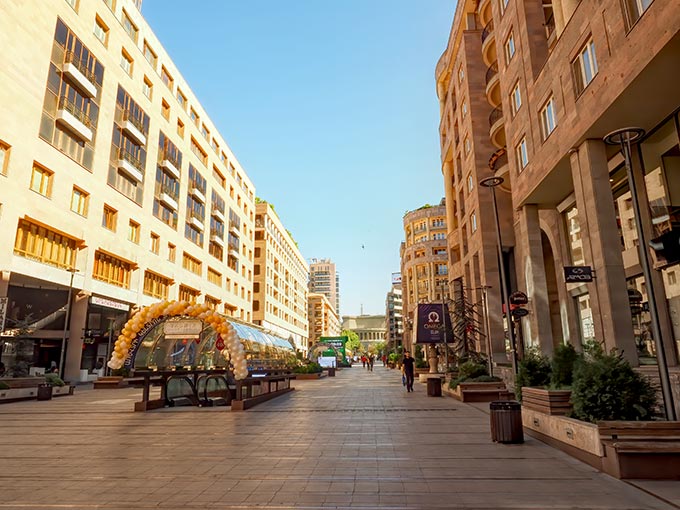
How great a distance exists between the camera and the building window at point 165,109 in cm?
4768

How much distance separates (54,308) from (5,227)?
1038 centimetres

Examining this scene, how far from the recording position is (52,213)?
29859mm

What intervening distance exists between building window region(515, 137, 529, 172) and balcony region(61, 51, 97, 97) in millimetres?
30243

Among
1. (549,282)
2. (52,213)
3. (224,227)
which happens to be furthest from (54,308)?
(549,282)

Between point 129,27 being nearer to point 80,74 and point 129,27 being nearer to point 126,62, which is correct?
point 126,62

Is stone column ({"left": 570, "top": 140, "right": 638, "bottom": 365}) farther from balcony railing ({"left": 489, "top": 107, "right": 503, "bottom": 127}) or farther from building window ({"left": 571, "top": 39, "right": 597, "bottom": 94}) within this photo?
balcony railing ({"left": 489, "top": 107, "right": 503, "bottom": 127})

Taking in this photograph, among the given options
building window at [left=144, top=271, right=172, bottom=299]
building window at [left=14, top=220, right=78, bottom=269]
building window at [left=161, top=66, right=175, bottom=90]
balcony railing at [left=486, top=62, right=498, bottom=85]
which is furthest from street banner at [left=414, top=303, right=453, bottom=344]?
building window at [left=161, top=66, right=175, bottom=90]

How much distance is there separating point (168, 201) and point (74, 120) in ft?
48.1

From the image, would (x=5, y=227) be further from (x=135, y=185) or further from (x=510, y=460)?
(x=510, y=460)

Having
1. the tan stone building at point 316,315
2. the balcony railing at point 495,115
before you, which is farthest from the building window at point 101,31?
the tan stone building at point 316,315

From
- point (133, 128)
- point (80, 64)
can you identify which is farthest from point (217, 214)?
point (80, 64)

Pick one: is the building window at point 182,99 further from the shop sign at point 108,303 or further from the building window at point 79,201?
the shop sign at point 108,303

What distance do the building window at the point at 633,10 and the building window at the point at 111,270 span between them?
35.7 metres

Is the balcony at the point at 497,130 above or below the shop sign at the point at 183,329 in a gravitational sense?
above
